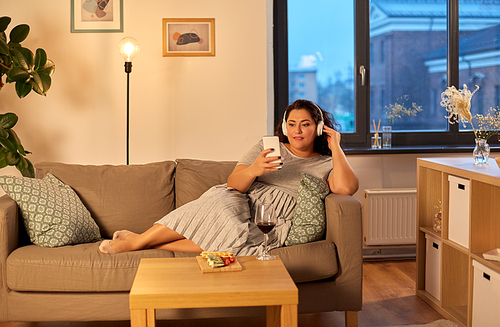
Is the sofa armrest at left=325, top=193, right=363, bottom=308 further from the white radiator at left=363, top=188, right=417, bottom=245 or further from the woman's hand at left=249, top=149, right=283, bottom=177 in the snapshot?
the white radiator at left=363, top=188, right=417, bottom=245

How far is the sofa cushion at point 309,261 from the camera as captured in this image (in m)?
2.03

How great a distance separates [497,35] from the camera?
357 centimetres

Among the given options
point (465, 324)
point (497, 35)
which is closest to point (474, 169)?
point (465, 324)

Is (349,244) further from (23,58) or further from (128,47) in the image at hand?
(23,58)

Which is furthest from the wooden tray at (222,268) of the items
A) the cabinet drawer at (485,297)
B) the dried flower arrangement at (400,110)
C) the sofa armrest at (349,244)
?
the dried flower arrangement at (400,110)

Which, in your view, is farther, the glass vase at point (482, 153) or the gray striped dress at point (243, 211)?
the glass vase at point (482, 153)

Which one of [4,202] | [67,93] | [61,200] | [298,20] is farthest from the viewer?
[298,20]

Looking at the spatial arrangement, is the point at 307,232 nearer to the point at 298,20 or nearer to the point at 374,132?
the point at 374,132

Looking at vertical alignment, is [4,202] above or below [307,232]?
above

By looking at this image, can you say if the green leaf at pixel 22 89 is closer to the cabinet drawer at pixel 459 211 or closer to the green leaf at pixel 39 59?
the green leaf at pixel 39 59

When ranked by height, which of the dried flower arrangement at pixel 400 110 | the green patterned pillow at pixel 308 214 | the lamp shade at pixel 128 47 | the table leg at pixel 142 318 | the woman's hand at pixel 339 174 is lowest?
the table leg at pixel 142 318

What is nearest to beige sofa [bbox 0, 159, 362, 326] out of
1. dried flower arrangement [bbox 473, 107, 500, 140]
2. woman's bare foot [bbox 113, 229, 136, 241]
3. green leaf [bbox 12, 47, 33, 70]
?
woman's bare foot [bbox 113, 229, 136, 241]

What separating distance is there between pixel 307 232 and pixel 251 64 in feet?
5.00

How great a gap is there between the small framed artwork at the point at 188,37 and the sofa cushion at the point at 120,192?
984 millimetres
